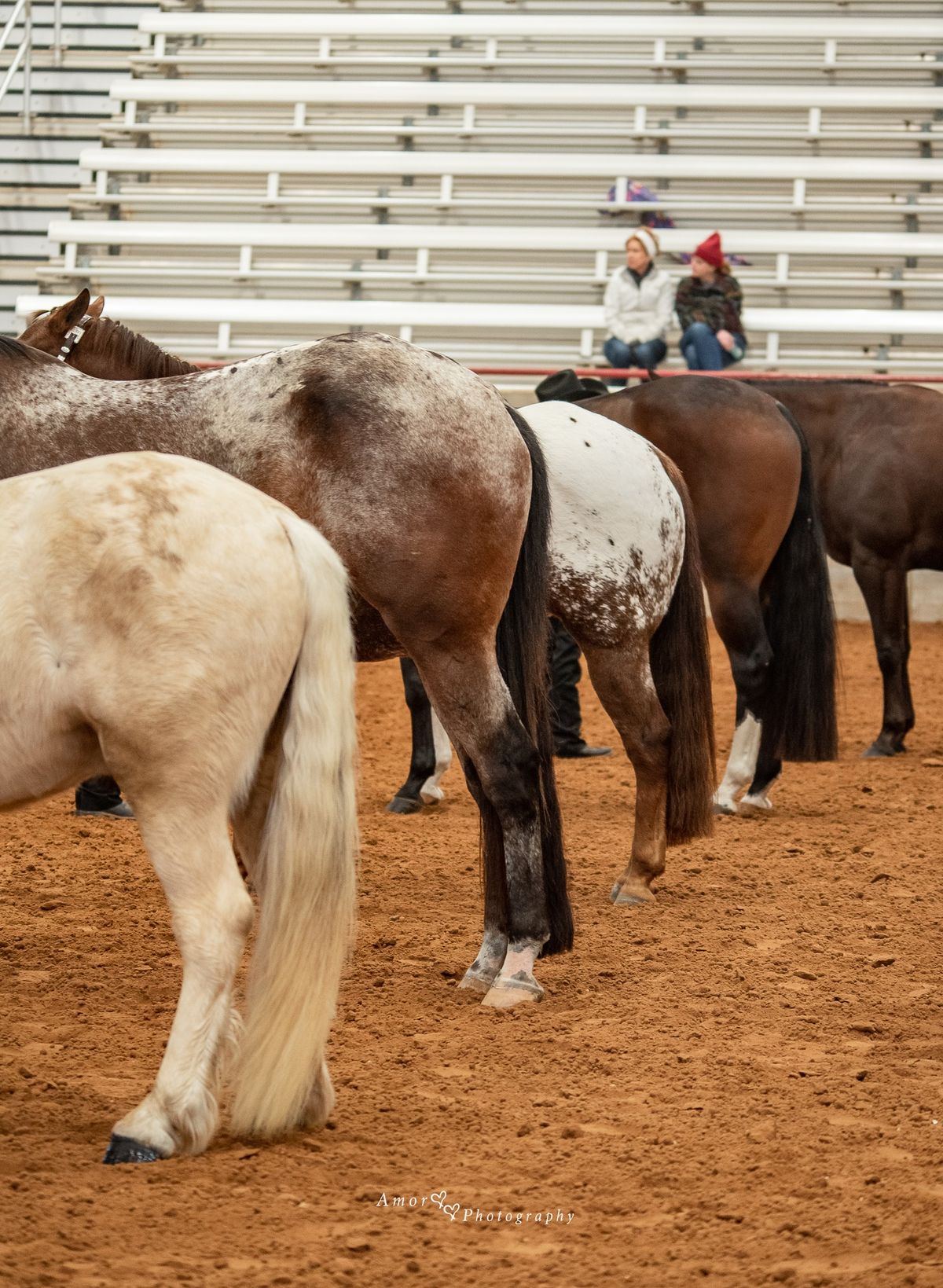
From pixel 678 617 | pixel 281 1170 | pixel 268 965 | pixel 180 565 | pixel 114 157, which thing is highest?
pixel 114 157

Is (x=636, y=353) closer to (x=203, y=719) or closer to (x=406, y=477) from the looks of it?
(x=406, y=477)

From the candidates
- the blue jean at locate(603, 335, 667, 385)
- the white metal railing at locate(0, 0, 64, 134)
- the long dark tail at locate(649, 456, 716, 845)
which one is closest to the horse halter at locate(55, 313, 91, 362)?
the long dark tail at locate(649, 456, 716, 845)

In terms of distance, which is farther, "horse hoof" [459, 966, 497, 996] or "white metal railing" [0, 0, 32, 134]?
"white metal railing" [0, 0, 32, 134]

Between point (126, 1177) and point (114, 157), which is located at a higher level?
point (114, 157)

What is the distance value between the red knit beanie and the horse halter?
25.5ft

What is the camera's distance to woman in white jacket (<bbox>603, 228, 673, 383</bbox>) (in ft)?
38.1

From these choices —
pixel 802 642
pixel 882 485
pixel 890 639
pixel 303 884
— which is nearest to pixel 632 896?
pixel 802 642

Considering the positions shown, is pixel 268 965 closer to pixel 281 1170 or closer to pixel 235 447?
pixel 281 1170

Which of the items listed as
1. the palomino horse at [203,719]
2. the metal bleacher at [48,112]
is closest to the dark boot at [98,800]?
the palomino horse at [203,719]

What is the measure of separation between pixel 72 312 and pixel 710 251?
7.84 meters

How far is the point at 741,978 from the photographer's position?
4.12 metres

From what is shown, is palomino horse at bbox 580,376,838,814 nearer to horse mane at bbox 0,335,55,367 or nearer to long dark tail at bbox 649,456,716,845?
long dark tail at bbox 649,456,716,845

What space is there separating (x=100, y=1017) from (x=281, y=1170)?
119 cm

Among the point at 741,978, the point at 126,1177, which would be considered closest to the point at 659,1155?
the point at 126,1177
